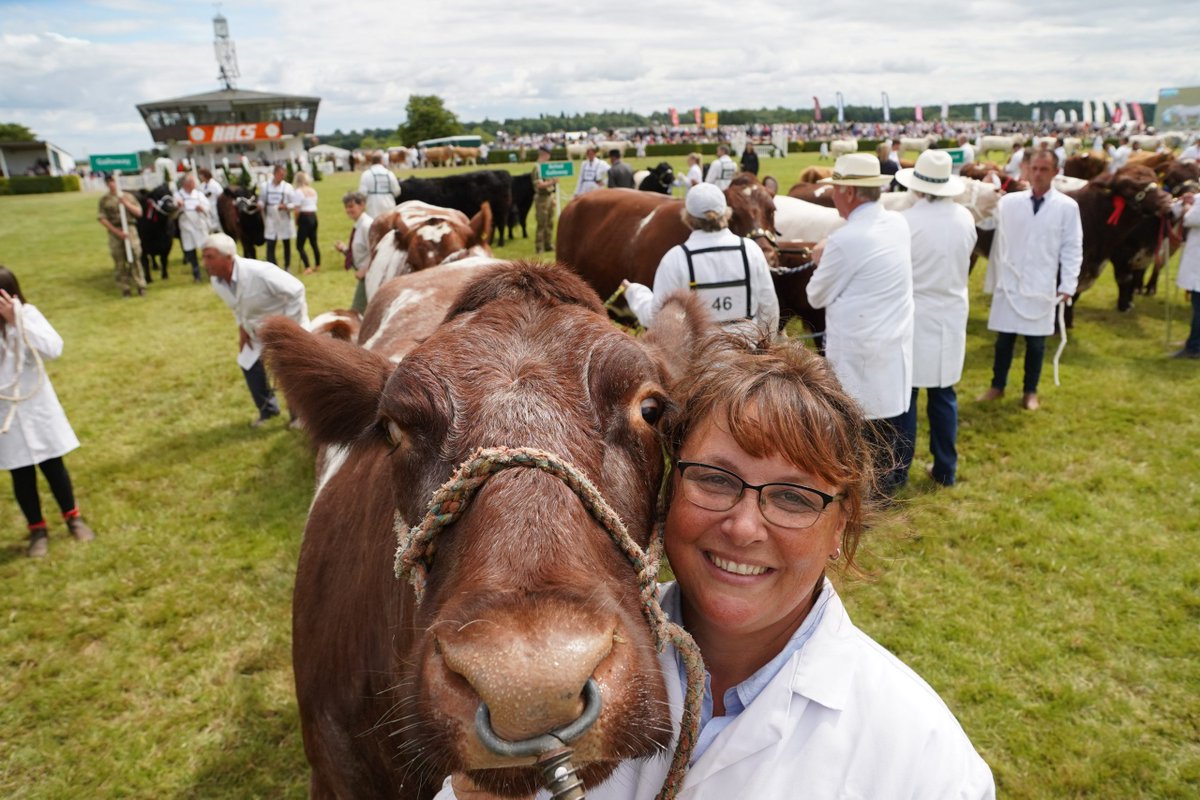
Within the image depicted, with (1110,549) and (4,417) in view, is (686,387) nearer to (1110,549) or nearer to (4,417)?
(1110,549)

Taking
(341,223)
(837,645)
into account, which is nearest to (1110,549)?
(837,645)

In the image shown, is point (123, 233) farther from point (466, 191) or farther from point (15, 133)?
point (15, 133)

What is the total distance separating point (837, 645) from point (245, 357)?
8.33 meters

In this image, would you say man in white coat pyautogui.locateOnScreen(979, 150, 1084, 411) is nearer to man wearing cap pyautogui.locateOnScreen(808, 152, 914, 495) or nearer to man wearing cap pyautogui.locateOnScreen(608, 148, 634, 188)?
man wearing cap pyautogui.locateOnScreen(808, 152, 914, 495)

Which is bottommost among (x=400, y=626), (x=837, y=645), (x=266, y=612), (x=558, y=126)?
(x=266, y=612)

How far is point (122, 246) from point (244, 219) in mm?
2609

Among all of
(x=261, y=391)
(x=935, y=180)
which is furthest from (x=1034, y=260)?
(x=261, y=391)

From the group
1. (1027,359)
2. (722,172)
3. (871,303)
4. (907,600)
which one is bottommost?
(907,600)

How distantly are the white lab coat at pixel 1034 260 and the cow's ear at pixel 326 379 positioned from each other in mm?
7266

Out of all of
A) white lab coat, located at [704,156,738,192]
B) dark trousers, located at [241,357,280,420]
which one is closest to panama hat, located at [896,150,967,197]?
dark trousers, located at [241,357,280,420]

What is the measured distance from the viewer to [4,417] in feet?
18.7

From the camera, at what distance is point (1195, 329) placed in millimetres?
9344

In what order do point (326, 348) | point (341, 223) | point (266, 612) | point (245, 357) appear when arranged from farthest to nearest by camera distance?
point (341, 223), point (245, 357), point (266, 612), point (326, 348)

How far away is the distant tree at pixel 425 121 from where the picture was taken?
91688 mm
